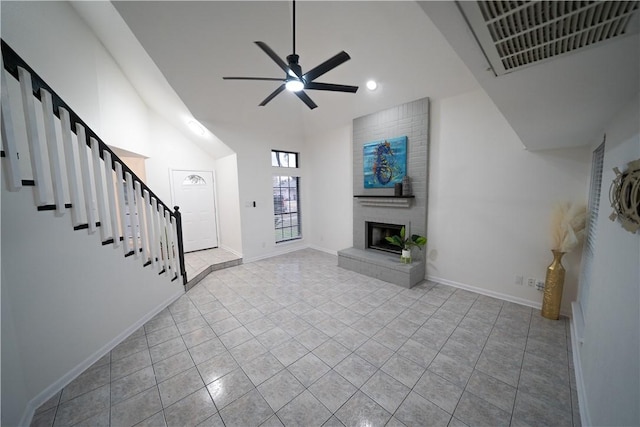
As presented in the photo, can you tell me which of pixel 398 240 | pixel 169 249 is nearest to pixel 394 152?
pixel 398 240

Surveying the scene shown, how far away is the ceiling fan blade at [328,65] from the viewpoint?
2.00 m

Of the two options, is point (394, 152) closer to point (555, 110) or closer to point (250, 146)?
point (555, 110)

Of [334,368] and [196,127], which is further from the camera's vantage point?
[196,127]

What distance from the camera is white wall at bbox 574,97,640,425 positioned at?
3.13 ft

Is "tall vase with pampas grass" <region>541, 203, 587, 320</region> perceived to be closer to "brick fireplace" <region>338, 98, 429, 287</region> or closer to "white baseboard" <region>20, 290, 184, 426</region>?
"brick fireplace" <region>338, 98, 429, 287</region>

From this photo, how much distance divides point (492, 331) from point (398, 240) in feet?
5.50

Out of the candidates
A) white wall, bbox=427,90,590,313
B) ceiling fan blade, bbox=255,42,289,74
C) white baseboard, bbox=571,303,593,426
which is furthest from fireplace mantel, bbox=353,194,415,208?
ceiling fan blade, bbox=255,42,289,74

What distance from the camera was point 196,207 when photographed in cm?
536

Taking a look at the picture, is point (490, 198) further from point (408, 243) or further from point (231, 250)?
point (231, 250)

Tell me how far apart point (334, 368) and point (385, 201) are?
285 cm

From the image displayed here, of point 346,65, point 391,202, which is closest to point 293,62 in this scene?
point 346,65

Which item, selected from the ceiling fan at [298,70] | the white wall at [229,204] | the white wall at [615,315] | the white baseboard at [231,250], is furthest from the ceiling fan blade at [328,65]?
the white baseboard at [231,250]

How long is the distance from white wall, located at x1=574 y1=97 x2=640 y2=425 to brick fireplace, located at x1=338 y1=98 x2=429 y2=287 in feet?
6.50

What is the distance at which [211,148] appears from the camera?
500cm
